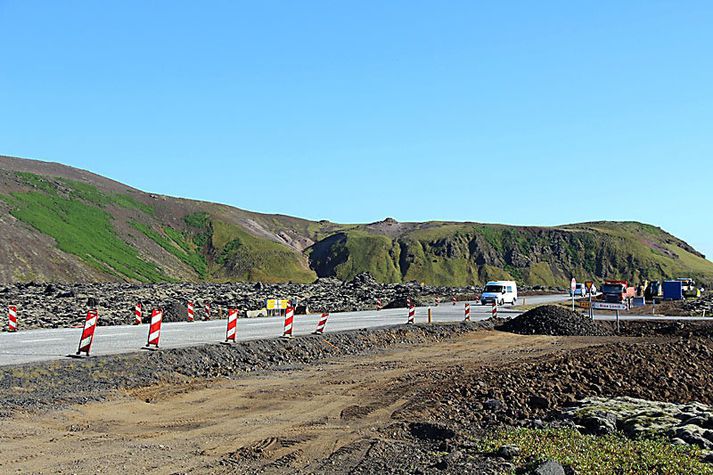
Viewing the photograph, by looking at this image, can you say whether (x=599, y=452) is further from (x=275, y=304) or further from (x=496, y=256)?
(x=496, y=256)

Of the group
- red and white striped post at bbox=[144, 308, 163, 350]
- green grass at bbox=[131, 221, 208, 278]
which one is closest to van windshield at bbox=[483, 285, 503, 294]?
red and white striped post at bbox=[144, 308, 163, 350]

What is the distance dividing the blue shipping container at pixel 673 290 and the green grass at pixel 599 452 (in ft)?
245

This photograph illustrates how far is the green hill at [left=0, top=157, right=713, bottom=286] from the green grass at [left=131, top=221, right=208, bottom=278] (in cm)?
39

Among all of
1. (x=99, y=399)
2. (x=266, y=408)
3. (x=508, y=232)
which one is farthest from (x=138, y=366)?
(x=508, y=232)

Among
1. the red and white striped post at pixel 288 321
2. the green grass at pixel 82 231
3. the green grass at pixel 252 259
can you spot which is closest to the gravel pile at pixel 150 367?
the red and white striped post at pixel 288 321

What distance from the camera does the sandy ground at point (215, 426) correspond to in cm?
1030

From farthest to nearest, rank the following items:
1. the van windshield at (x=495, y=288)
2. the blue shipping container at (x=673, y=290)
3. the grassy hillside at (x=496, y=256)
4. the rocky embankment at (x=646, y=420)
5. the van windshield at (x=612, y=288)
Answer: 1. the grassy hillside at (x=496, y=256)
2. the blue shipping container at (x=673, y=290)
3. the van windshield at (x=612, y=288)
4. the van windshield at (x=495, y=288)
5. the rocky embankment at (x=646, y=420)

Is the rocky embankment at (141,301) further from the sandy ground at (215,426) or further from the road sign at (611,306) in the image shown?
the sandy ground at (215,426)

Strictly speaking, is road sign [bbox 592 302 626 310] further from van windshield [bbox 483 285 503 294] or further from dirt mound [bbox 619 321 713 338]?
van windshield [bbox 483 285 503 294]

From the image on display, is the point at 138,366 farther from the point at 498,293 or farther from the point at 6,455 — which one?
the point at 498,293

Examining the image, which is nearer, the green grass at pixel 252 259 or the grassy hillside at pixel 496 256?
the green grass at pixel 252 259

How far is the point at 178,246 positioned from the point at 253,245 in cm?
1552

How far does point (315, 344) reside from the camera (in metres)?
27.0

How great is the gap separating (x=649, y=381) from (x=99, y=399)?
1234cm
